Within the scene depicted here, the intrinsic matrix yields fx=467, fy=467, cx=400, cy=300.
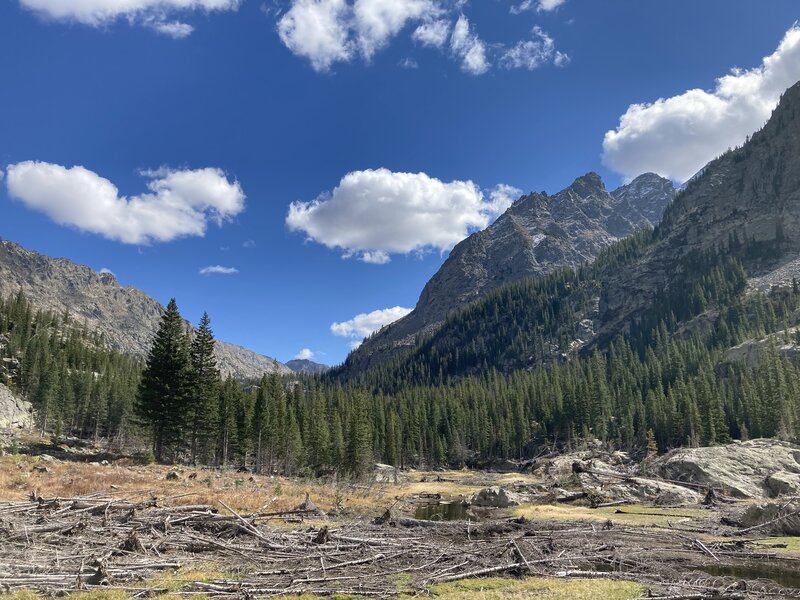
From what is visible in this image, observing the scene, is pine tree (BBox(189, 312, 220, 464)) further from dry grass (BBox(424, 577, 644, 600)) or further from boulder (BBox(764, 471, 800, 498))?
boulder (BBox(764, 471, 800, 498))

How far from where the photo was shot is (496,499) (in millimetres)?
54688

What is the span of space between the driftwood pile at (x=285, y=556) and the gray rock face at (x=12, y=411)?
305 ft

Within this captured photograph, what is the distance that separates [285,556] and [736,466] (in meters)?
61.2

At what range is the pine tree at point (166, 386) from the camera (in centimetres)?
5703

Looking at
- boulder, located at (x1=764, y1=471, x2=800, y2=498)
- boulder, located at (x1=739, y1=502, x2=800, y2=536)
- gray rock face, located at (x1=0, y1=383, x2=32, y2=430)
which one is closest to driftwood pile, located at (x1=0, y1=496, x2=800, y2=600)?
boulder, located at (x1=739, y1=502, x2=800, y2=536)

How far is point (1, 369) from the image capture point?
401 ft

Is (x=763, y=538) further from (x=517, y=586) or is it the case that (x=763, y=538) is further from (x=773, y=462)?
(x=773, y=462)

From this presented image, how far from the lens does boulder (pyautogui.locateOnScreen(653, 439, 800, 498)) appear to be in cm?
5347

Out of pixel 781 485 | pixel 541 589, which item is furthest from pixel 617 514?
pixel 541 589

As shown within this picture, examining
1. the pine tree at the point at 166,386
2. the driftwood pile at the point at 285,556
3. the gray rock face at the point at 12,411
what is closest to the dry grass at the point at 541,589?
the driftwood pile at the point at 285,556

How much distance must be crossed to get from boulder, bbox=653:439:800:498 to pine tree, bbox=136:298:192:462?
62566 mm

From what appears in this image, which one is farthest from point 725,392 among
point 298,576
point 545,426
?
point 298,576

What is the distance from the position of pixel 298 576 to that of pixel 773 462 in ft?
219

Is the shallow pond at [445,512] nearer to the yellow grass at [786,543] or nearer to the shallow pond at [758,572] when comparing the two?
the yellow grass at [786,543]
